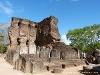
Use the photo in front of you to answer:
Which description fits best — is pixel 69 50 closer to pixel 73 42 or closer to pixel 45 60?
pixel 45 60

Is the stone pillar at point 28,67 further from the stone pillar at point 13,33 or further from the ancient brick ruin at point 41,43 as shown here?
Result: the stone pillar at point 13,33

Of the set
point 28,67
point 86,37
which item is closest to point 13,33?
point 28,67

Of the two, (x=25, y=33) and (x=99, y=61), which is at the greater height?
(x=25, y=33)

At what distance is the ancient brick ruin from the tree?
12550mm

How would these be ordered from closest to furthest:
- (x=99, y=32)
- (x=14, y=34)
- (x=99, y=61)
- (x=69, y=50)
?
(x=99, y=61)
(x=69, y=50)
(x=14, y=34)
(x=99, y=32)

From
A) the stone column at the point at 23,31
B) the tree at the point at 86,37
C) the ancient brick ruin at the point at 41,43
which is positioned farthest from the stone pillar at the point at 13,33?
the tree at the point at 86,37

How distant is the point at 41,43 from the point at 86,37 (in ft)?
43.7

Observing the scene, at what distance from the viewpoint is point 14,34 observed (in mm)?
23953

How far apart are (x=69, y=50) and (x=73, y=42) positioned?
17826 mm

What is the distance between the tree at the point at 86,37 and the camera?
34.1 meters

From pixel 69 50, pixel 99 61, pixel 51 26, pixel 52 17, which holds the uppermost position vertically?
pixel 52 17

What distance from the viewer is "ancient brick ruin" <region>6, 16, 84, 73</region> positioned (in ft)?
53.6

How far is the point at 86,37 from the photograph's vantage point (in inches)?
1377

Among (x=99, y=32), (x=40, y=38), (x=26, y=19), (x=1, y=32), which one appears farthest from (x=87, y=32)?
(x=1, y=32)
